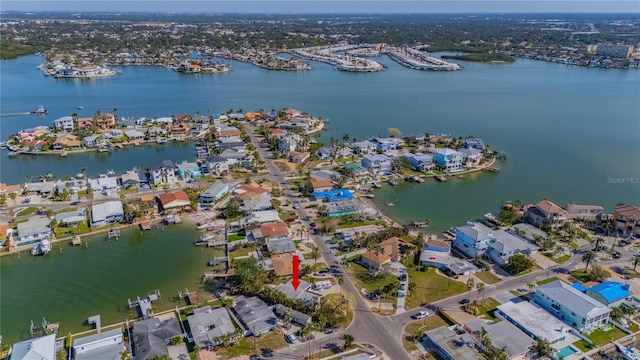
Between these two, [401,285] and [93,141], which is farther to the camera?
[93,141]

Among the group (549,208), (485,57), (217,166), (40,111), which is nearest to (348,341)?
(549,208)

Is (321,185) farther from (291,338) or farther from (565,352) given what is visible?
(565,352)

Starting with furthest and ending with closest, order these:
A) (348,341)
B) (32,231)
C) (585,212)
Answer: (585,212) < (32,231) < (348,341)

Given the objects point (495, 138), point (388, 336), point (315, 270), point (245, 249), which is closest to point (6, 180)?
point (245, 249)

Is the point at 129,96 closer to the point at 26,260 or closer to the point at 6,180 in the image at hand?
the point at 6,180

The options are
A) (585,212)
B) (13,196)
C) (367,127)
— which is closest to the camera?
(585,212)

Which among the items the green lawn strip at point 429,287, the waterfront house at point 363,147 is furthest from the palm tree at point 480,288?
the waterfront house at point 363,147
